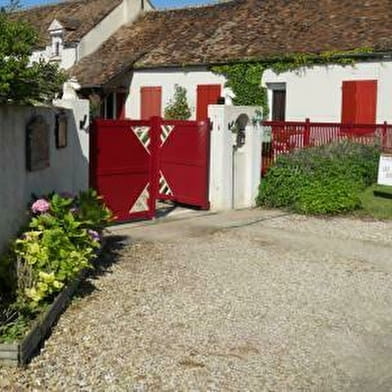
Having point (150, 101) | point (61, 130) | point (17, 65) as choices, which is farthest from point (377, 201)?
point (150, 101)

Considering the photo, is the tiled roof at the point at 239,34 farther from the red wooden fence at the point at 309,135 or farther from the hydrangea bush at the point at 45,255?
the hydrangea bush at the point at 45,255

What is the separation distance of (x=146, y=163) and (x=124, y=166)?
48 cm

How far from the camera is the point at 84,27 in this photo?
31.4m

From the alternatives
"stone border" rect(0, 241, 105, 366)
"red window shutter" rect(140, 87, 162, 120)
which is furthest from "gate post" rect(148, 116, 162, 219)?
"red window shutter" rect(140, 87, 162, 120)

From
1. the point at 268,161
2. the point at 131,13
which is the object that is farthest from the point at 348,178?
the point at 131,13

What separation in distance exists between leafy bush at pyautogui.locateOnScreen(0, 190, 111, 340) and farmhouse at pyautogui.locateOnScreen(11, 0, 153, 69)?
78.5 ft

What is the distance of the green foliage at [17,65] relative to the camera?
22.6 ft

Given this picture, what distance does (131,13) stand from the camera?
3291cm

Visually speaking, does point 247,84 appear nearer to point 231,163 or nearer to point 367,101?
point 367,101

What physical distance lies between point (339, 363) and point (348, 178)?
9037 mm

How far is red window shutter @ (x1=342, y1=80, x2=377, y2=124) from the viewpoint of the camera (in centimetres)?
2120

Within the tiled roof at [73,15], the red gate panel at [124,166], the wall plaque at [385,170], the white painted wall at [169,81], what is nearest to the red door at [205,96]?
the white painted wall at [169,81]

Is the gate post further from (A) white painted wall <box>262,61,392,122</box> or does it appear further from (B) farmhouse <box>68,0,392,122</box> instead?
(A) white painted wall <box>262,61,392,122</box>

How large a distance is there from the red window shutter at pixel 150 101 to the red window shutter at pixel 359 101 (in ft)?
28.2
